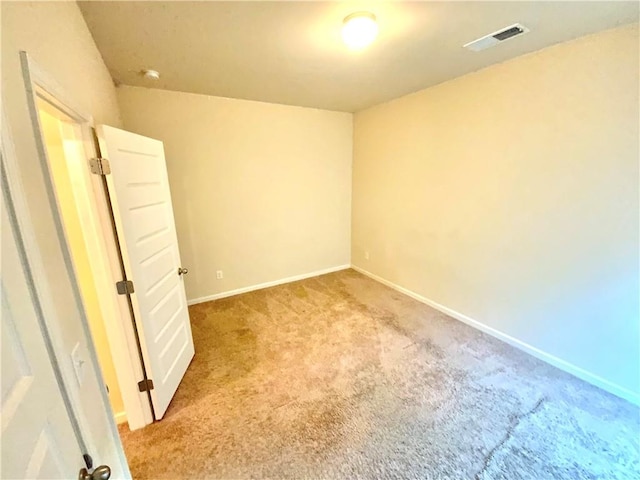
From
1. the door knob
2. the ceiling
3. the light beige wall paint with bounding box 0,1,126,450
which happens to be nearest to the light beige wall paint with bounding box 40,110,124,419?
the light beige wall paint with bounding box 0,1,126,450

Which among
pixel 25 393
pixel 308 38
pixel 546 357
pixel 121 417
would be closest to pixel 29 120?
pixel 25 393

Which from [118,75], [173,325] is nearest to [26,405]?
[173,325]

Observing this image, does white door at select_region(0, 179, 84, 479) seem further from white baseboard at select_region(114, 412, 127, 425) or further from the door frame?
white baseboard at select_region(114, 412, 127, 425)

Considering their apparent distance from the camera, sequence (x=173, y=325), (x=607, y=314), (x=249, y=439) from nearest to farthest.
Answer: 1. (x=249, y=439)
2. (x=607, y=314)
3. (x=173, y=325)

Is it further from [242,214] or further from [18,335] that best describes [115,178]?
[242,214]

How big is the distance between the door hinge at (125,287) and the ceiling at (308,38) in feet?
5.04

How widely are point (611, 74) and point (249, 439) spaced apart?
131 inches

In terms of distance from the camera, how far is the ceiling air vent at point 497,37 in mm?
1837

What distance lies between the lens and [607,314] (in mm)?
2076

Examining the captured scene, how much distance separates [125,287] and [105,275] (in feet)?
0.41

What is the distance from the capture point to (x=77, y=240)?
177cm

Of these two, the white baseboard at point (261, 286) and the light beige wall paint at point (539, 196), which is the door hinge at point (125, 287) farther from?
the light beige wall paint at point (539, 196)

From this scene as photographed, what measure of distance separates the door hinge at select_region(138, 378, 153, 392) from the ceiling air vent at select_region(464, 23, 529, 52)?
10.6 feet

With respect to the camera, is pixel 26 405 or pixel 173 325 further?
pixel 173 325
